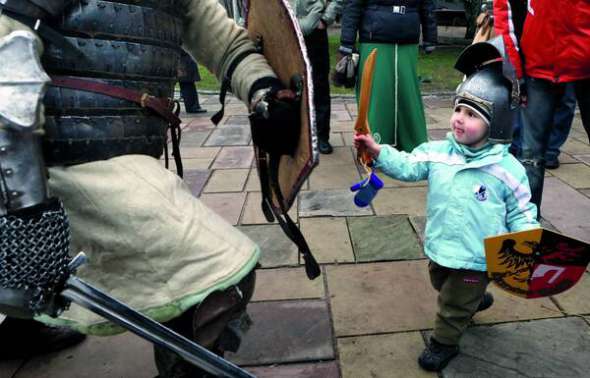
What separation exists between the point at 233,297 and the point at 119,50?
2.56 feet

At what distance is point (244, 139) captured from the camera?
5805 mm

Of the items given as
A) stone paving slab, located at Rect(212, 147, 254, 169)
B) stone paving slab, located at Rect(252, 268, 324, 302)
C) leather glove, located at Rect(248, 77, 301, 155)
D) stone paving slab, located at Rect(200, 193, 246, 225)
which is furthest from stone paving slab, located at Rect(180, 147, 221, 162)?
leather glove, located at Rect(248, 77, 301, 155)

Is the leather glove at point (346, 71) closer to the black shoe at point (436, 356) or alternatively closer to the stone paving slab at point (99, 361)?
the black shoe at point (436, 356)

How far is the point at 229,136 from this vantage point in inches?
234

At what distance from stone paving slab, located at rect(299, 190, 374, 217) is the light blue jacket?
1617 mm

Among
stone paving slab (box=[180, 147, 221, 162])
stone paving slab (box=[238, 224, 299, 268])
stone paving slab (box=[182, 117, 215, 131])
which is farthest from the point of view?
stone paving slab (box=[182, 117, 215, 131])

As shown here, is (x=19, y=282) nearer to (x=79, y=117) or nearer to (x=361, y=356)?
(x=79, y=117)

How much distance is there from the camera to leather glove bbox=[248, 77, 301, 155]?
4.99ft

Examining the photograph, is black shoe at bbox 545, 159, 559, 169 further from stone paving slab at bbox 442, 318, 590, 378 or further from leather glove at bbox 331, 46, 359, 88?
stone paving slab at bbox 442, 318, 590, 378

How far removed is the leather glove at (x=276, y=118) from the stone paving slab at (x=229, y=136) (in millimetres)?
3993

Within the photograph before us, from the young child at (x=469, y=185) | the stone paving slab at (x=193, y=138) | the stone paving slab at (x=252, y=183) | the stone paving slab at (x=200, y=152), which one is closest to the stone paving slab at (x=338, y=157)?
the stone paving slab at (x=252, y=183)

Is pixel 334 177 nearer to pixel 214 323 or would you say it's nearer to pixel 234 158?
pixel 234 158

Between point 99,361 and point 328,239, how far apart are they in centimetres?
154

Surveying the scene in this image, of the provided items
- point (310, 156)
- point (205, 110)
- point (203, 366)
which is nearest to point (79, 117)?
point (310, 156)
